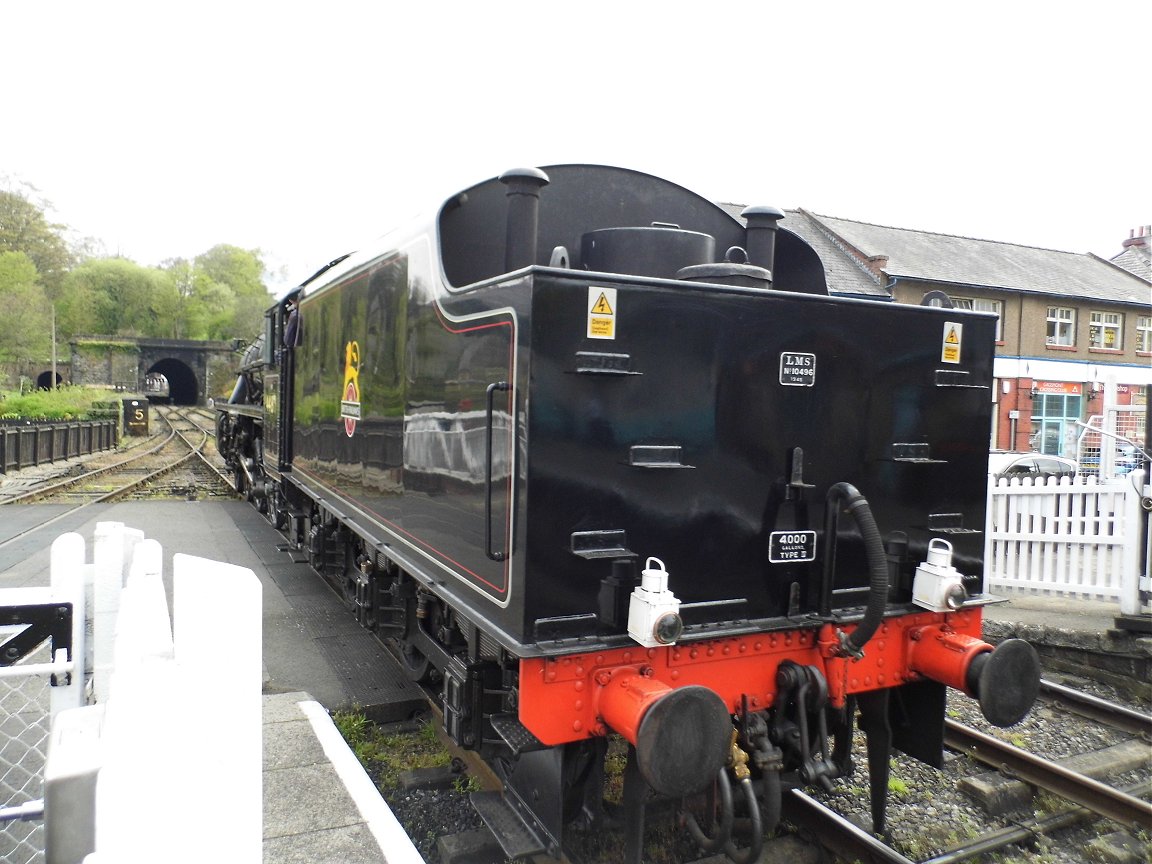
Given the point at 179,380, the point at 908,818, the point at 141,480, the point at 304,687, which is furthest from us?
the point at 179,380

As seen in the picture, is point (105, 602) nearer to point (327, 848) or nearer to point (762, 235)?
point (327, 848)

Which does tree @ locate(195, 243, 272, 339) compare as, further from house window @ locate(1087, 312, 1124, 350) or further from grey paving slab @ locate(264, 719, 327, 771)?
grey paving slab @ locate(264, 719, 327, 771)

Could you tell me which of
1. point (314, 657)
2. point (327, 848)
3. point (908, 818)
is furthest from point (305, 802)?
point (908, 818)

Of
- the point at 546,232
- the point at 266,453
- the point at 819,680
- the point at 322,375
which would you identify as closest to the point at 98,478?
the point at 266,453

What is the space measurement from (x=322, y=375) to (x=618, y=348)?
4.23 m

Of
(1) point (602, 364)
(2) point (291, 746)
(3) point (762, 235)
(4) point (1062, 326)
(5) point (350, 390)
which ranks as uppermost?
(4) point (1062, 326)

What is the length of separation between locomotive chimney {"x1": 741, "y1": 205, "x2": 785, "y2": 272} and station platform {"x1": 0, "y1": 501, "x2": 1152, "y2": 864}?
313 cm

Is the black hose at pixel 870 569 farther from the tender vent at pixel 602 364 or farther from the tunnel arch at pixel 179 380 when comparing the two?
the tunnel arch at pixel 179 380

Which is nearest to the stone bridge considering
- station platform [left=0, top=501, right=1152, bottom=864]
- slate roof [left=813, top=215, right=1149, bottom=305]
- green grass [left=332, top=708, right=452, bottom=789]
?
slate roof [left=813, top=215, right=1149, bottom=305]

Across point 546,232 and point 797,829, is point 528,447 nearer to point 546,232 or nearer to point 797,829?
point 546,232

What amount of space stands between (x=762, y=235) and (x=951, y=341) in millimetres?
1125

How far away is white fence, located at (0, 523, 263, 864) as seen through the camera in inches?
46.4

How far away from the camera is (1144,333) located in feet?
99.6

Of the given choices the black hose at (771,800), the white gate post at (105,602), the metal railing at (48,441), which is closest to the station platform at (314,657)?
the white gate post at (105,602)
